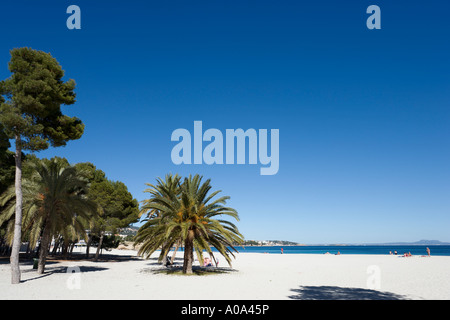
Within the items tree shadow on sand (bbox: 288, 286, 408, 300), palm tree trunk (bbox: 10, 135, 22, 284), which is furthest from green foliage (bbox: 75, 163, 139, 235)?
tree shadow on sand (bbox: 288, 286, 408, 300)

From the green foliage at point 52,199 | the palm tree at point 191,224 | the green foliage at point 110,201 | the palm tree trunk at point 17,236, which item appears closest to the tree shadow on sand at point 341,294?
the palm tree at point 191,224

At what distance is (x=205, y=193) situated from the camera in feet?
67.2

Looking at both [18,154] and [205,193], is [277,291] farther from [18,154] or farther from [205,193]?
[18,154]

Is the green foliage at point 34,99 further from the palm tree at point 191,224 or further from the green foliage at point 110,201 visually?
the green foliage at point 110,201

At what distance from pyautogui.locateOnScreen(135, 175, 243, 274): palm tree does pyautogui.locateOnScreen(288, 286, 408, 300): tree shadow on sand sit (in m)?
6.95

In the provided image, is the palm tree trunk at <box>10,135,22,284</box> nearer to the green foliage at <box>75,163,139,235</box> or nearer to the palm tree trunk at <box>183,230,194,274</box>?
the palm tree trunk at <box>183,230,194,274</box>

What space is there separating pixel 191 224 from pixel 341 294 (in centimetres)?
982

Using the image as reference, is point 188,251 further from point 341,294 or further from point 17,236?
point 341,294

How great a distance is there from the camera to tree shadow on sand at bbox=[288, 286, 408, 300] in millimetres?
11261

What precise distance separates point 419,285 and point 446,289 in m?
1.51

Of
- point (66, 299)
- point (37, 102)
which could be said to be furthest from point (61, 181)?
point (66, 299)

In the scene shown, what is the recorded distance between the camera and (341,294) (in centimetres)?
1234
